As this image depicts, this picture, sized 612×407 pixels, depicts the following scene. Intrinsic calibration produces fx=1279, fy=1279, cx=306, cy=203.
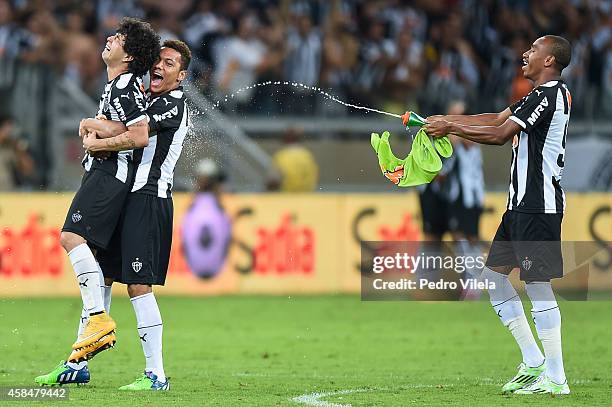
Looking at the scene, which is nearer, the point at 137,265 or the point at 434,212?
the point at 137,265

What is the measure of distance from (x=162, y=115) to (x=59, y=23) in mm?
10960

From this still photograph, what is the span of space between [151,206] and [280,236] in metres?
8.70

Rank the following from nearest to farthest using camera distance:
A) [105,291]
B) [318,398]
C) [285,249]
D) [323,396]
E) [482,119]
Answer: [318,398] → [323,396] → [105,291] → [482,119] → [285,249]

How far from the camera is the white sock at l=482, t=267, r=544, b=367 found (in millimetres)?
9141

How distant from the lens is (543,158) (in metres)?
8.92

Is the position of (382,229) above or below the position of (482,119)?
below

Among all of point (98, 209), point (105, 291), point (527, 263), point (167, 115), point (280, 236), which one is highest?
point (167, 115)

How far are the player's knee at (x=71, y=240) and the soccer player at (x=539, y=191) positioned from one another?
253 centimetres

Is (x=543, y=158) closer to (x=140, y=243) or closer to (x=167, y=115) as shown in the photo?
(x=167, y=115)

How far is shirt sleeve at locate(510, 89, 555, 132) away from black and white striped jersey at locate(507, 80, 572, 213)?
0.09 feet

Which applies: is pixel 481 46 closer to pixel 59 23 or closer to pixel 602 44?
pixel 602 44

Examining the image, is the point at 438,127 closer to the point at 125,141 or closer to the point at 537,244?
the point at 537,244

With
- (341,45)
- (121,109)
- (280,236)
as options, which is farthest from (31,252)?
(121,109)

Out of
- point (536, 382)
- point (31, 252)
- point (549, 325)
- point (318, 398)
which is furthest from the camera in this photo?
point (31, 252)
